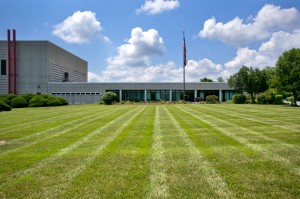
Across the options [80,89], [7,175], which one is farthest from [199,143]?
[80,89]

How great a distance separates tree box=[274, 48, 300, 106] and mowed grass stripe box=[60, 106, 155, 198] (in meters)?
35.4

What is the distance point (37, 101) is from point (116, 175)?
4099 cm

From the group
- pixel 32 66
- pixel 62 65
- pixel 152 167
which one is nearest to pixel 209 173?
pixel 152 167

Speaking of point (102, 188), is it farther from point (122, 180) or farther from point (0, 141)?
point (0, 141)

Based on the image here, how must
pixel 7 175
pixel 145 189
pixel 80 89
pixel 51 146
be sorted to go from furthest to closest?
1. pixel 80 89
2. pixel 51 146
3. pixel 7 175
4. pixel 145 189

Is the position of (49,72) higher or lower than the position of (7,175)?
higher

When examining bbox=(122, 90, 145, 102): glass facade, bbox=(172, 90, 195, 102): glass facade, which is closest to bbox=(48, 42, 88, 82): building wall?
bbox=(122, 90, 145, 102): glass facade

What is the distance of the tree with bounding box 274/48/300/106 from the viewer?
37531 millimetres

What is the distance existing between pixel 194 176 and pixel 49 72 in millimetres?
69718

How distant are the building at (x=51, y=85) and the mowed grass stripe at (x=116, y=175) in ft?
199

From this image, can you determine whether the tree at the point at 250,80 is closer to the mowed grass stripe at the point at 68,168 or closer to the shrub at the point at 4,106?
the shrub at the point at 4,106

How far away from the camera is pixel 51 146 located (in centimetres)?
916

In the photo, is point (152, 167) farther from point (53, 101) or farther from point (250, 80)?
point (250, 80)

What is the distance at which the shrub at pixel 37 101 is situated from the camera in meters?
42.2
